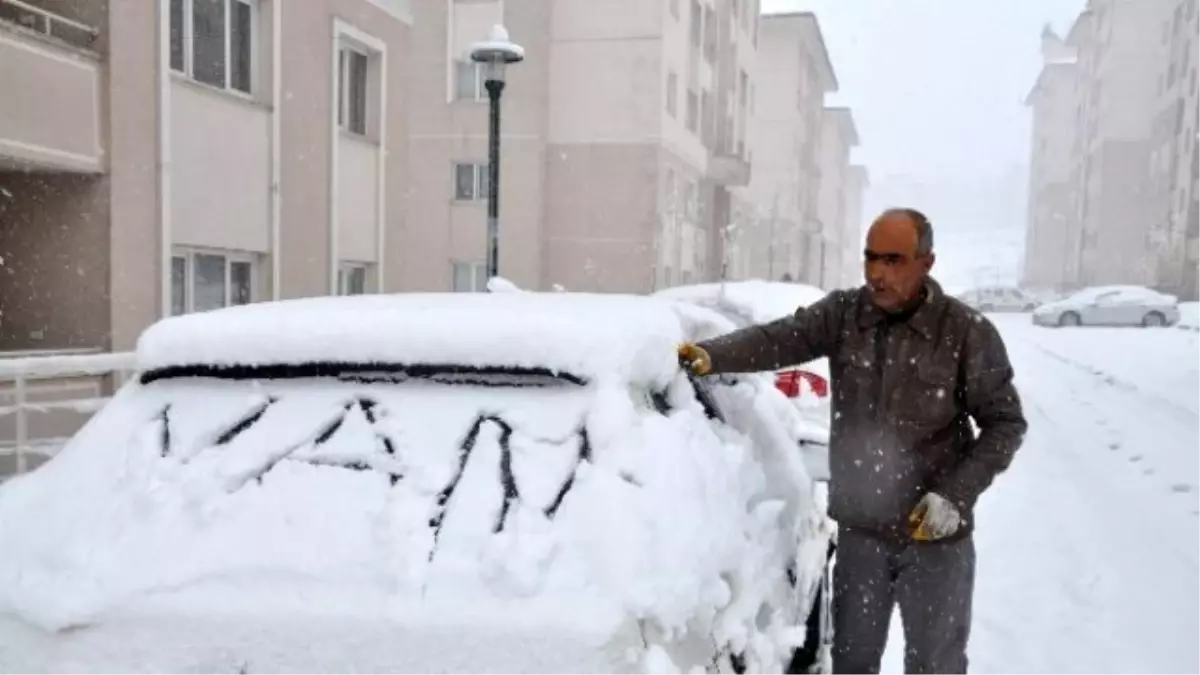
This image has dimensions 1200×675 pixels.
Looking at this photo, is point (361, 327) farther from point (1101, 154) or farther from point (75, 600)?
point (1101, 154)

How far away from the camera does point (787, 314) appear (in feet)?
16.8

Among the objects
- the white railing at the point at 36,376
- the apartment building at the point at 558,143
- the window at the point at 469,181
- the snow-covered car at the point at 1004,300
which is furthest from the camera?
the snow-covered car at the point at 1004,300

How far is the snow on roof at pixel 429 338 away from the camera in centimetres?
245

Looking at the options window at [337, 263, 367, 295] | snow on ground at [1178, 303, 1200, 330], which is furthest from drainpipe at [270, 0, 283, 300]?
snow on ground at [1178, 303, 1200, 330]

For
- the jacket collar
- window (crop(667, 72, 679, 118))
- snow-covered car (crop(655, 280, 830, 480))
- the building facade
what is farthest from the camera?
window (crop(667, 72, 679, 118))

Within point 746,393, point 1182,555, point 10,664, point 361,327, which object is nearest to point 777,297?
point 1182,555

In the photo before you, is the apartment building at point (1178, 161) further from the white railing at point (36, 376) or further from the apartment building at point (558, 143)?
the white railing at point (36, 376)

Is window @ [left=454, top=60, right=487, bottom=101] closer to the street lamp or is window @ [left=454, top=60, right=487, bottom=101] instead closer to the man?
the street lamp

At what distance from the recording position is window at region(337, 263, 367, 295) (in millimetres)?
14422

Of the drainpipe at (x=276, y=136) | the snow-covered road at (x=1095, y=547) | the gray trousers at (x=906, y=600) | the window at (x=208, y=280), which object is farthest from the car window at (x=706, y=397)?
the drainpipe at (x=276, y=136)

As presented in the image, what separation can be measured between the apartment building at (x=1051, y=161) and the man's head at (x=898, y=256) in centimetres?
7528

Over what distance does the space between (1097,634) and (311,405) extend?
12.6 ft

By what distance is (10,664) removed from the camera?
204 cm

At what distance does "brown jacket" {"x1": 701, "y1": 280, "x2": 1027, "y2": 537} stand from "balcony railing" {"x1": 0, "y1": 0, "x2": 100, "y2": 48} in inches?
333
